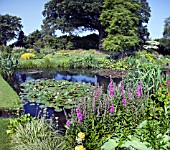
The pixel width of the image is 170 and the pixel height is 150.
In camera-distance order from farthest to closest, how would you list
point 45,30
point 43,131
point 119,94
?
1. point 45,30
2. point 119,94
3. point 43,131

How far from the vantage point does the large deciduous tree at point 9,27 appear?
30.9 m

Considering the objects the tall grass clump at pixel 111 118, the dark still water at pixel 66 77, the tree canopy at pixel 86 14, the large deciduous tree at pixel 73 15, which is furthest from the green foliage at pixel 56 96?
the large deciduous tree at pixel 73 15

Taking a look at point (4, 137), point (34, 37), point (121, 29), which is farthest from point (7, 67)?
point (34, 37)

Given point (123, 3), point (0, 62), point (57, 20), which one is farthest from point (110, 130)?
point (57, 20)

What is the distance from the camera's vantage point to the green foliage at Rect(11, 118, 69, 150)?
2.53 m

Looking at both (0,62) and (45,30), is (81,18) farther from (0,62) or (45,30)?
(0,62)

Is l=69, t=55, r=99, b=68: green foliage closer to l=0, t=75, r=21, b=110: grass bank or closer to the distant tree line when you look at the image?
the distant tree line

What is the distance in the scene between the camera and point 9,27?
1231 inches

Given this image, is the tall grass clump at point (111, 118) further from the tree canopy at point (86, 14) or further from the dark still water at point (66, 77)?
the tree canopy at point (86, 14)

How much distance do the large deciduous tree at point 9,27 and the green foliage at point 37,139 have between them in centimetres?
2981

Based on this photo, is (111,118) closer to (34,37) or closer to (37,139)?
(37,139)

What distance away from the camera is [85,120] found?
9.03 ft

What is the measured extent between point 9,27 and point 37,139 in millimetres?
31238

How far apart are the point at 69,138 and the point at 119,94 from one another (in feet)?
3.12
